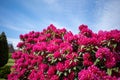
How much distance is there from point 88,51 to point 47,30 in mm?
2661

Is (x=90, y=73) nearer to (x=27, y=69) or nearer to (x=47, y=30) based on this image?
(x=27, y=69)

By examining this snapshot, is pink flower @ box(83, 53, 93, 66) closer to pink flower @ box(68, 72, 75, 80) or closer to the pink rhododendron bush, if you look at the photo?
the pink rhododendron bush

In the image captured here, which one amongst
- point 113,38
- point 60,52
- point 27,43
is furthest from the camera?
point 27,43

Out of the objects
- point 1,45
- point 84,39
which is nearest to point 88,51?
point 84,39

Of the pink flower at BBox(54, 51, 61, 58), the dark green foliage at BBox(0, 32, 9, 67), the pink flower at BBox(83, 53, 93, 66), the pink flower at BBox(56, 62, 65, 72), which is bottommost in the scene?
the pink flower at BBox(56, 62, 65, 72)

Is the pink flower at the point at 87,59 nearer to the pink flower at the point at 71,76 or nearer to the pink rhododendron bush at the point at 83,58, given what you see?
the pink rhododendron bush at the point at 83,58

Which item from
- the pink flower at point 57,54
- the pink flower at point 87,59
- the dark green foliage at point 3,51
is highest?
the dark green foliage at point 3,51

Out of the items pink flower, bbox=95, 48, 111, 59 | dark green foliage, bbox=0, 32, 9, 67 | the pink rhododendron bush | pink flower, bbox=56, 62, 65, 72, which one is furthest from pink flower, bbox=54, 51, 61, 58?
dark green foliage, bbox=0, 32, 9, 67

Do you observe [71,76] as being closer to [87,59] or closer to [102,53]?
[87,59]

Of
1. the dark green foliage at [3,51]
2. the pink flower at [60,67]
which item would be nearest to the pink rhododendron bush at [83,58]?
the pink flower at [60,67]

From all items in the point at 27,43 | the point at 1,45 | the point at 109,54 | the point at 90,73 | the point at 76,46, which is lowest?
the point at 90,73

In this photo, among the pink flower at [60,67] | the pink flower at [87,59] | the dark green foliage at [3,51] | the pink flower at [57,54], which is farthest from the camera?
the dark green foliage at [3,51]

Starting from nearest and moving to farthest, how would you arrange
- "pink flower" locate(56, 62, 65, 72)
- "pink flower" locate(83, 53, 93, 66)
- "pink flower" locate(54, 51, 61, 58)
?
"pink flower" locate(83, 53, 93, 66) → "pink flower" locate(56, 62, 65, 72) → "pink flower" locate(54, 51, 61, 58)

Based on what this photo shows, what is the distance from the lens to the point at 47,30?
21.5 ft
